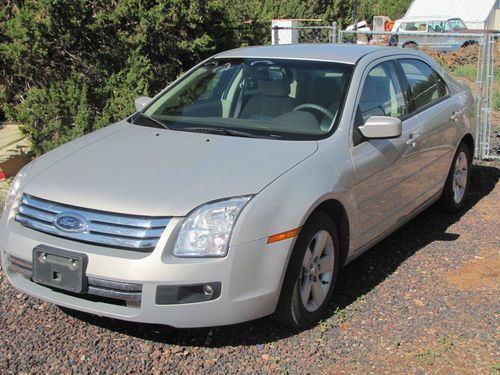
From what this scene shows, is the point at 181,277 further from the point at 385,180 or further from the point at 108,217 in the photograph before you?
the point at 385,180

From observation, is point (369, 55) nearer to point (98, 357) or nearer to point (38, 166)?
point (38, 166)

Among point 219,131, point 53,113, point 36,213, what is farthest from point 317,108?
point 53,113

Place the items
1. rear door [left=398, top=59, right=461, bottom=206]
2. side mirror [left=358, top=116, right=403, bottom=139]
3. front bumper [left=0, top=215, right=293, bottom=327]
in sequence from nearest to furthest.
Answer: front bumper [left=0, top=215, right=293, bottom=327] < side mirror [left=358, top=116, right=403, bottom=139] < rear door [left=398, top=59, right=461, bottom=206]

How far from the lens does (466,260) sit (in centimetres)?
488

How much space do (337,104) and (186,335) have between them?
1807 millimetres

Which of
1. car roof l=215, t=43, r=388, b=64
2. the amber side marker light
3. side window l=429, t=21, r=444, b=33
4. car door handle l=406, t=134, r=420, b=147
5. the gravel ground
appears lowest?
the gravel ground

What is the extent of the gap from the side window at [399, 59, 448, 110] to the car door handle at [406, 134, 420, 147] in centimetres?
33

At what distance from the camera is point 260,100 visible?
444 centimetres

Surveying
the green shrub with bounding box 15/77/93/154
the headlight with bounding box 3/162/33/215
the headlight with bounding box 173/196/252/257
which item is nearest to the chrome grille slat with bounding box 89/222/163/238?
the headlight with bounding box 173/196/252/257

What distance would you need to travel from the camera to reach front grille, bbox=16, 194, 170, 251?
3.13m

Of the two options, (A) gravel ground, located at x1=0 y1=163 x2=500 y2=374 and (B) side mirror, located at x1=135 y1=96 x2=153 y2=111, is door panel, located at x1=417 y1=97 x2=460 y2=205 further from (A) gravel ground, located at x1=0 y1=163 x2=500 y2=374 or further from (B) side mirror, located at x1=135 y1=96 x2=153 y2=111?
(B) side mirror, located at x1=135 y1=96 x2=153 y2=111

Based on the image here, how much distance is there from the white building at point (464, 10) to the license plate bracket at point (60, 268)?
124 feet

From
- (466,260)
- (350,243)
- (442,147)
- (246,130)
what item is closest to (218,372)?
(350,243)

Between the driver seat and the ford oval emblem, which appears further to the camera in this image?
the driver seat
